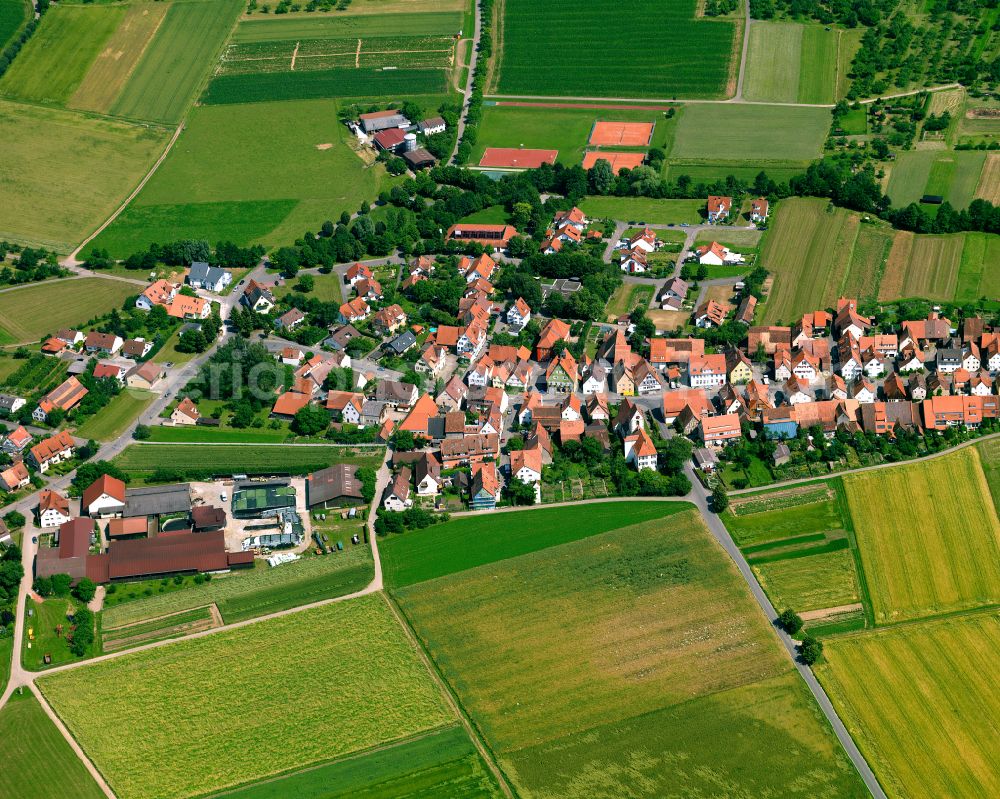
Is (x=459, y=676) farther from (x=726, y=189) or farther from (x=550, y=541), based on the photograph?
(x=726, y=189)

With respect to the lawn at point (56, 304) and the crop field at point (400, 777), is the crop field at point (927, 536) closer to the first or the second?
the crop field at point (400, 777)

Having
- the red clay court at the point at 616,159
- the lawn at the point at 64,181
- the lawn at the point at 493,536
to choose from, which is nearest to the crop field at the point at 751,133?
the red clay court at the point at 616,159

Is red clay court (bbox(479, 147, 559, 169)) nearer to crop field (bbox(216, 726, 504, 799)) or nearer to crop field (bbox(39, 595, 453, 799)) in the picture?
crop field (bbox(39, 595, 453, 799))

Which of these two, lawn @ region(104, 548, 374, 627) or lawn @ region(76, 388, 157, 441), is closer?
lawn @ region(104, 548, 374, 627)

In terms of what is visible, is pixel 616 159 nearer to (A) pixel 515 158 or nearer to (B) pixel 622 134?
(B) pixel 622 134

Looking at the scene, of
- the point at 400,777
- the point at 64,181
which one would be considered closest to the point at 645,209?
the point at 64,181

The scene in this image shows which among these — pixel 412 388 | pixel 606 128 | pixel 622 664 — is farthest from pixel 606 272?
pixel 622 664

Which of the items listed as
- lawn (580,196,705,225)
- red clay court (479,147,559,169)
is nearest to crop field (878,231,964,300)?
lawn (580,196,705,225)
